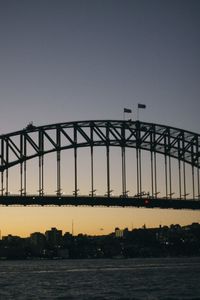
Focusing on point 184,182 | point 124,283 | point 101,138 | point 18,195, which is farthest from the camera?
point 184,182

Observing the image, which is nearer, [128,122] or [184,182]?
[128,122]

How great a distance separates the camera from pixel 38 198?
91.2 meters

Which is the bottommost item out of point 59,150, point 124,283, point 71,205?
point 124,283

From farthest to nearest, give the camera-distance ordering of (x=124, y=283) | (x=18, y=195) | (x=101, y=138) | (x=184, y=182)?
(x=184, y=182) → (x=101, y=138) → (x=18, y=195) → (x=124, y=283)

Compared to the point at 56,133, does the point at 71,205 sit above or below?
below

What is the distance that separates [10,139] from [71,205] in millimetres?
11309

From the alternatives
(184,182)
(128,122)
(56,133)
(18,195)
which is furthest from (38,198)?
(184,182)

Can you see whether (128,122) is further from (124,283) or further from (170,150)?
(124,283)

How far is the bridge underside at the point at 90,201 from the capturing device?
9050cm

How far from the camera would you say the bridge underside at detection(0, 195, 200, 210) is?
297 feet

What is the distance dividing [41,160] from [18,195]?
648cm

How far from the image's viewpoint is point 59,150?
94.5m

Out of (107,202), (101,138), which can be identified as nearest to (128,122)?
(101,138)

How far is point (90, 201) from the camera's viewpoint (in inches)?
3681
